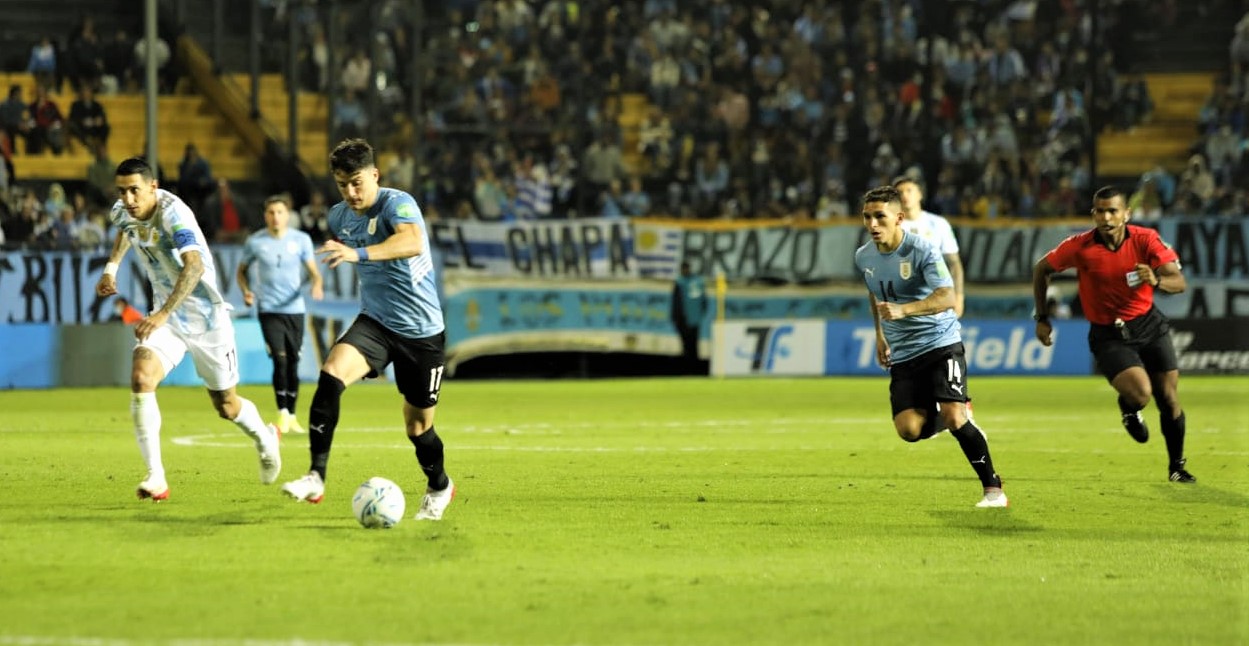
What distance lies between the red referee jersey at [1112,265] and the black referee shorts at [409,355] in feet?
18.2

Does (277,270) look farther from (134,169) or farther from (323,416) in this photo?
(323,416)

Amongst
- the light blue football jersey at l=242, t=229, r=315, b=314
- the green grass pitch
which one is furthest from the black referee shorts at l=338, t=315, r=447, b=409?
the light blue football jersey at l=242, t=229, r=315, b=314

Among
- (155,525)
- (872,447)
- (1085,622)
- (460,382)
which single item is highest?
(1085,622)

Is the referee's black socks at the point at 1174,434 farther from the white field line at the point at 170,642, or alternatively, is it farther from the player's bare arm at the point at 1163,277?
the white field line at the point at 170,642

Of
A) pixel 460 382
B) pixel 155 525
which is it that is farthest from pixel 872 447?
pixel 460 382

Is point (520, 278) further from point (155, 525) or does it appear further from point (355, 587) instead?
point (355, 587)

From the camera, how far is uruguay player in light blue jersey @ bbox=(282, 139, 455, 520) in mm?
10219

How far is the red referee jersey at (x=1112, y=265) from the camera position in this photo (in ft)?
45.1

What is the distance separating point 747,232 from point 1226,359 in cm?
845

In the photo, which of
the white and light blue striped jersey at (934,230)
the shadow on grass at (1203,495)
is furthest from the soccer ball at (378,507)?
the white and light blue striped jersey at (934,230)

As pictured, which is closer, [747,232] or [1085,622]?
[1085,622]

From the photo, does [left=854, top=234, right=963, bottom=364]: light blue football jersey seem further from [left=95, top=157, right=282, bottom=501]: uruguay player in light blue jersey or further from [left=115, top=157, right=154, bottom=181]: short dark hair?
[left=115, top=157, right=154, bottom=181]: short dark hair

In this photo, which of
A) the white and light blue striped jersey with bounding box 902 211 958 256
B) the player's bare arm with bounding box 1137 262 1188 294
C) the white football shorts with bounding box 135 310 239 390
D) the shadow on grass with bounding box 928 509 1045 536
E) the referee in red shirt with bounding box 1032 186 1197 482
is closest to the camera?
the shadow on grass with bounding box 928 509 1045 536

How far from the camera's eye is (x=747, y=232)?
30609 millimetres
